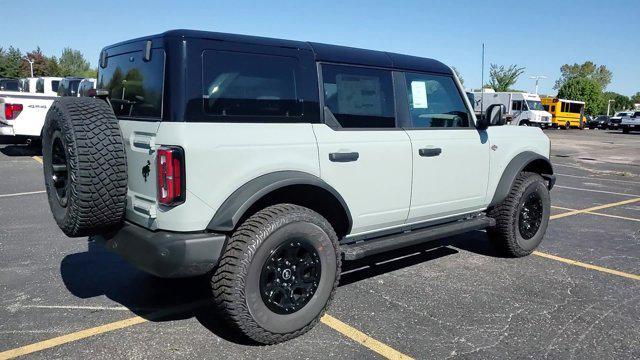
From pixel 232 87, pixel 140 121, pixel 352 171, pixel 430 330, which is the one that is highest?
pixel 232 87

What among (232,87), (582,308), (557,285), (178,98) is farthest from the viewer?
(557,285)

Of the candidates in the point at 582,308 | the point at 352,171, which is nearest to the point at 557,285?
the point at 582,308

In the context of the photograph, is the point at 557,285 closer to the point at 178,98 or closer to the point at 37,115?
the point at 178,98

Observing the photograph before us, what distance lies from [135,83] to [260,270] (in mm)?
1559

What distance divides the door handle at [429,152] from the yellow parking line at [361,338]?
1.51 m

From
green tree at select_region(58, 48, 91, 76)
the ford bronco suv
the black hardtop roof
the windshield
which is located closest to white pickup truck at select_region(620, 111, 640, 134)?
the windshield

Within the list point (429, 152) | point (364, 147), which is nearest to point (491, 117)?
point (429, 152)

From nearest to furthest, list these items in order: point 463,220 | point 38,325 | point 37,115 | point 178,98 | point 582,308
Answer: point 178,98 < point 38,325 < point 582,308 < point 463,220 < point 37,115

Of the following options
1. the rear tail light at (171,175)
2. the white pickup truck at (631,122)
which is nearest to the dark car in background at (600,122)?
the white pickup truck at (631,122)

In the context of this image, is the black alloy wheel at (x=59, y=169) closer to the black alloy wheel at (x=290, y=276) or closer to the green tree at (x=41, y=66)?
the black alloy wheel at (x=290, y=276)

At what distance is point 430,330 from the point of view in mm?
3469

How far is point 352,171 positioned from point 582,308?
215 cm

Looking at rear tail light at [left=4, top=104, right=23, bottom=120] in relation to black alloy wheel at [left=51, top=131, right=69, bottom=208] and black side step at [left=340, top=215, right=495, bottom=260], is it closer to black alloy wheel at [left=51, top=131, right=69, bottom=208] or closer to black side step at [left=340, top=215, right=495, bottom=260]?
black alloy wheel at [left=51, top=131, right=69, bottom=208]

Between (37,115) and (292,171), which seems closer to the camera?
(292,171)
